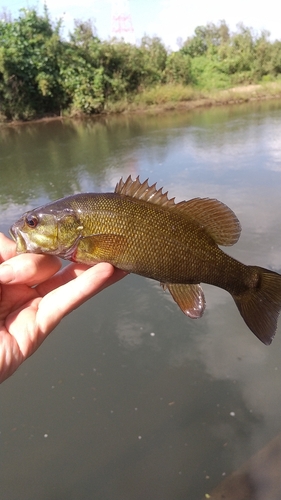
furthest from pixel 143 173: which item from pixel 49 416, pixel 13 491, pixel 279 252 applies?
pixel 13 491

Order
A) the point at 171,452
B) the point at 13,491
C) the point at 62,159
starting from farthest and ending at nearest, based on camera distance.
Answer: the point at 62,159 → the point at 171,452 → the point at 13,491

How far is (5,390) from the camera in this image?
3305mm

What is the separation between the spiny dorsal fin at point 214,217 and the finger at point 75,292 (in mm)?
488

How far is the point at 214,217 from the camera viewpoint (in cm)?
192

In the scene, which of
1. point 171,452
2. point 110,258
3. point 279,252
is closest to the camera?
point 110,258

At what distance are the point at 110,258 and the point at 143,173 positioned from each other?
7222mm

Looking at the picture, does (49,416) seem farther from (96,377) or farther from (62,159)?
(62,159)

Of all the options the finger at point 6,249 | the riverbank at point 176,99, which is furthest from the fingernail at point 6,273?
the riverbank at point 176,99

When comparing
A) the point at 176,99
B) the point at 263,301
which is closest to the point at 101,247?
the point at 263,301

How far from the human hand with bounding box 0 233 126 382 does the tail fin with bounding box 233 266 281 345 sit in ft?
2.24

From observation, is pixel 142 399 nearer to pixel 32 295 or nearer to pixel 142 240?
pixel 32 295

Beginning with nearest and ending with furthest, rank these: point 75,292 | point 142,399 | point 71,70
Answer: point 75,292, point 142,399, point 71,70

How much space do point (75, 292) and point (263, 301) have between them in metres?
0.95

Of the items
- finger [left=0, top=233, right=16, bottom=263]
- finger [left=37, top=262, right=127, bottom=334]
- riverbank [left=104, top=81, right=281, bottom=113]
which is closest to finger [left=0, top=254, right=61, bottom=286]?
finger [left=37, top=262, right=127, bottom=334]
